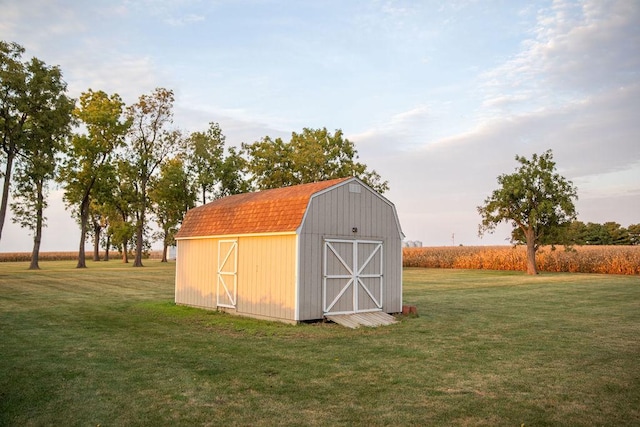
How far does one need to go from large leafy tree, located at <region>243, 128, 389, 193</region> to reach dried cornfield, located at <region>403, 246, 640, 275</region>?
8.38 meters

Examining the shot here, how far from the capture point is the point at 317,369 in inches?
341

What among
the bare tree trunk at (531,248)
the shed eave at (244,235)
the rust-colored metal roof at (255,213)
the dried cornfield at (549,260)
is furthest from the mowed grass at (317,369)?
the dried cornfield at (549,260)

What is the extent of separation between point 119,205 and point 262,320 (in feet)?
140

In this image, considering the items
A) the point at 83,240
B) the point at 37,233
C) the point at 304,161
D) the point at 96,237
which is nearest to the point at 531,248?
the point at 304,161

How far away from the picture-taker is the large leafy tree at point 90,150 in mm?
46375

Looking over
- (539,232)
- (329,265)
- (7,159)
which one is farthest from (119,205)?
(329,265)

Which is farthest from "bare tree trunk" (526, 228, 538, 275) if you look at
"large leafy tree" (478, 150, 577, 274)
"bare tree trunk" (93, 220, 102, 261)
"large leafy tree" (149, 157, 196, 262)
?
"bare tree trunk" (93, 220, 102, 261)

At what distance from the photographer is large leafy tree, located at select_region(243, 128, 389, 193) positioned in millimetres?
46031

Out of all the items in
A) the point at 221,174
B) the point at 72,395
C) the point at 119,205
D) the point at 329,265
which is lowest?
the point at 72,395

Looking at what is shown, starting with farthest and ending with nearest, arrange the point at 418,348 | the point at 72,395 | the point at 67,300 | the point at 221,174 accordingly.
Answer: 1. the point at 221,174
2. the point at 67,300
3. the point at 418,348
4. the point at 72,395

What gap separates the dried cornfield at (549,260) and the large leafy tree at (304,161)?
8.38 m

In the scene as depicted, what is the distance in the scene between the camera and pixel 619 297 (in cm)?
2075

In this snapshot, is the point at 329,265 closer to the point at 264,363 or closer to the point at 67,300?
the point at 264,363

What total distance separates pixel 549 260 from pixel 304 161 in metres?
21.8
